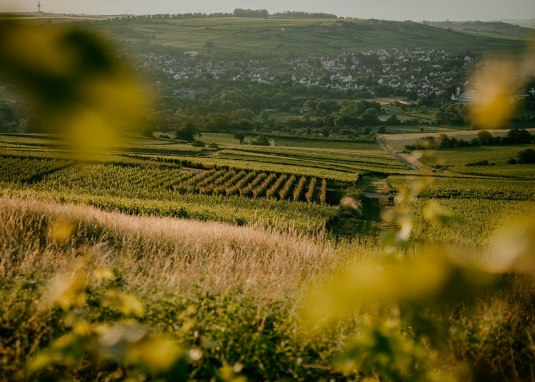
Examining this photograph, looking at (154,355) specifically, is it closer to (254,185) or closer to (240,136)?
(254,185)

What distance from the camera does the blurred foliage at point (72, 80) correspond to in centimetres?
72

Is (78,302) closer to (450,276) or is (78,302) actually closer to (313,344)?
(313,344)

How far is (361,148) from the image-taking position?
78812mm

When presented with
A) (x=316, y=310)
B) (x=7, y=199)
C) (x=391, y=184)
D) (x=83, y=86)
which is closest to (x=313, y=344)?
(x=316, y=310)

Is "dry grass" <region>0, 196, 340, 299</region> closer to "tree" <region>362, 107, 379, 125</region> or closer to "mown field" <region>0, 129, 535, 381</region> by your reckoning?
"mown field" <region>0, 129, 535, 381</region>

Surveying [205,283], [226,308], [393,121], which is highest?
[226,308]

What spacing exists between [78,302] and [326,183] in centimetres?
4452

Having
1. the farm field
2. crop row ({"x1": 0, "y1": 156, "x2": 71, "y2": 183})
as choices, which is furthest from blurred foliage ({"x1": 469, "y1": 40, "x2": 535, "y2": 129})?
crop row ({"x1": 0, "y1": 156, "x2": 71, "y2": 183})

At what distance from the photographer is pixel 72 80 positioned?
0.75m

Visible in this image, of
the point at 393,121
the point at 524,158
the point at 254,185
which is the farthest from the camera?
the point at 393,121

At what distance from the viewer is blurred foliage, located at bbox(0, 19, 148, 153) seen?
0.72 metres

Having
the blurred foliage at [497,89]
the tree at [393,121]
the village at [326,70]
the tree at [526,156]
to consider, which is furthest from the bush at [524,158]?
the blurred foliage at [497,89]

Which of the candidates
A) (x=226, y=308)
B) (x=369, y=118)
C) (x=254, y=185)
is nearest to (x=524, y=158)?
(x=369, y=118)

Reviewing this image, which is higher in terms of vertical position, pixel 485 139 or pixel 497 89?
pixel 497 89
